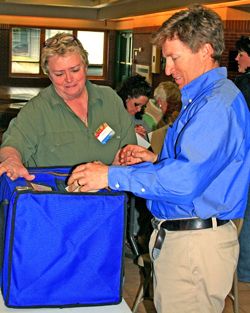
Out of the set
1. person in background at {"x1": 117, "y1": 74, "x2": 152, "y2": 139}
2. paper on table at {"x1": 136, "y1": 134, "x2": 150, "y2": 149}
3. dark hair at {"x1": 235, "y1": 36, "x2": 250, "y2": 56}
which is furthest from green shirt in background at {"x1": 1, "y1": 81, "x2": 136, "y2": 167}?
person in background at {"x1": 117, "y1": 74, "x2": 152, "y2": 139}

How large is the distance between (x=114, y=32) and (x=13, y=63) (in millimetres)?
2956

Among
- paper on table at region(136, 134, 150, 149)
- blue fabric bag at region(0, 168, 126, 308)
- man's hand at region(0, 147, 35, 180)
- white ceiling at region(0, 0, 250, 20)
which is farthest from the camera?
white ceiling at region(0, 0, 250, 20)

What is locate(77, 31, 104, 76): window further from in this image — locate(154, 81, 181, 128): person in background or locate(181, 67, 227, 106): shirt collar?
locate(181, 67, 227, 106): shirt collar

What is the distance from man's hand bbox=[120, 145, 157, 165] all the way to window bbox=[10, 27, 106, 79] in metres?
13.2

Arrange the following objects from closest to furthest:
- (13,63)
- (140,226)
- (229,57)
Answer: (140,226) → (229,57) → (13,63)

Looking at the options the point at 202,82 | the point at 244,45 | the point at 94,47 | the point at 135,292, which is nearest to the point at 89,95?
the point at 202,82

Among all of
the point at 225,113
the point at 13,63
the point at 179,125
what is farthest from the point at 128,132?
the point at 13,63

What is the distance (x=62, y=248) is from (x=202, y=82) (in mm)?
656

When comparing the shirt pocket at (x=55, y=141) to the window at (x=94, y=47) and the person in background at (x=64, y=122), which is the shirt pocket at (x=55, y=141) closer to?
the person in background at (x=64, y=122)

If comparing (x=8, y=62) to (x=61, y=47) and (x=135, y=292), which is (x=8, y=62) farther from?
(x=61, y=47)

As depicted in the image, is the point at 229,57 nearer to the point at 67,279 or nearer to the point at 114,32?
the point at 67,279

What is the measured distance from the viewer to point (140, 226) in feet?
12.6

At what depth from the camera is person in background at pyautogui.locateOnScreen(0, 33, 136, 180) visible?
229cm

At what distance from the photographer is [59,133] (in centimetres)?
235
